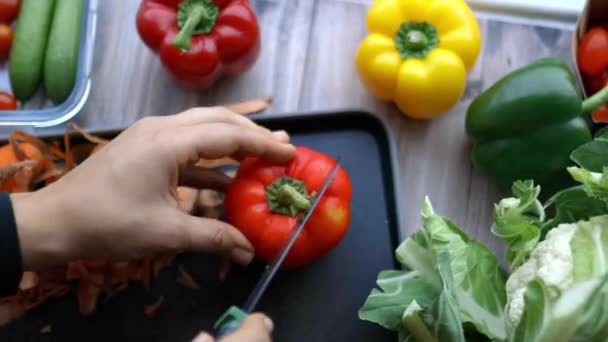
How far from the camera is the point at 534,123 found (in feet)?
2.74

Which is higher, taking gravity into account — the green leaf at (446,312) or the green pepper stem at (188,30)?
the green pepper stem at (188,30)

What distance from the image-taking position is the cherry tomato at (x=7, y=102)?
93 cm

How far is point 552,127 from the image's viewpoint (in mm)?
828

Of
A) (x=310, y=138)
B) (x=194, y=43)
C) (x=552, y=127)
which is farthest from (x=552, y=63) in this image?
(x=194, y=43)

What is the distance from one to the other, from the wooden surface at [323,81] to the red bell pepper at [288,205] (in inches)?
6.8

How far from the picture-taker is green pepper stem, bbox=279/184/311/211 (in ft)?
2.36

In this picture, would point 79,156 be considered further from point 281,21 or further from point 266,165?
point 281,21

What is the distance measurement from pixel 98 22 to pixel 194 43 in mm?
234

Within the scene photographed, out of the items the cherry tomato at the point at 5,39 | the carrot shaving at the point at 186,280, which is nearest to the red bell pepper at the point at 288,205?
the carrot shaving at the point at 186,280

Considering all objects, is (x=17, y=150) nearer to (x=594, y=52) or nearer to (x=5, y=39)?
(x=5, y=39)

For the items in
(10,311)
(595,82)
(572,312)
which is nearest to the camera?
(572,312)

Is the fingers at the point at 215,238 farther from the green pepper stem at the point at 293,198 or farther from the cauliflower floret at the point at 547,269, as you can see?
the cauliflower floret at the point at 547,269

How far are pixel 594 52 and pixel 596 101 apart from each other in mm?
86

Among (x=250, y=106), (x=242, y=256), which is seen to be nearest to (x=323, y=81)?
(x=250, y=106)
